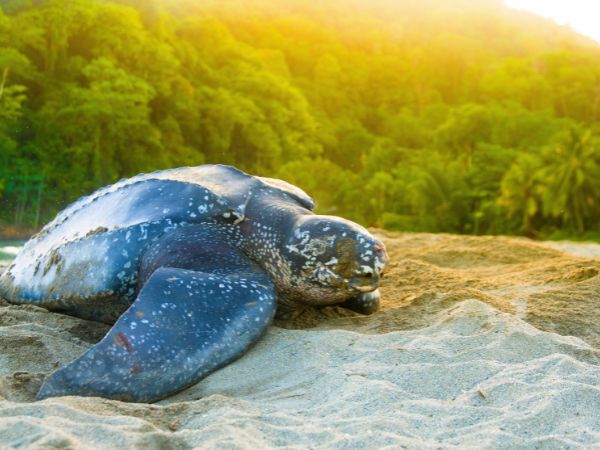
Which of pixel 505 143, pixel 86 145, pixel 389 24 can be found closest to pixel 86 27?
pixel 86 145

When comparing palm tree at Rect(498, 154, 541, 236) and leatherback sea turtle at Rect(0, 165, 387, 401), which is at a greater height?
leatherback sea turtle at Rect(0, 165, 387, 401)

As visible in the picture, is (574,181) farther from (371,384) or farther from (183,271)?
(371,384)

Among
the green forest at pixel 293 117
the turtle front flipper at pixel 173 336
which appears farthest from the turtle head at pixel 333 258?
the green forest at pixel 293 117

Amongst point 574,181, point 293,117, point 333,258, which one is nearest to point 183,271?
point 333,258

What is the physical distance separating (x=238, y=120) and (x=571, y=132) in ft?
47.6

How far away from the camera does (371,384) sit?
225 centimetres

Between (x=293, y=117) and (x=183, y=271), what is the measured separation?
109ft

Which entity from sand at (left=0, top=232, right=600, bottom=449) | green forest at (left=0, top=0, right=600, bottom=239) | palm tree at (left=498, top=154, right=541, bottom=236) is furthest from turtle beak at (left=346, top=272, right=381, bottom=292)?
palm tree at (left=498, top=154, right=541, bottom=236)

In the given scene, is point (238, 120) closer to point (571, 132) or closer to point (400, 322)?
point (571, 132)

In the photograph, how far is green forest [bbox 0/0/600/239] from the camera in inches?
973

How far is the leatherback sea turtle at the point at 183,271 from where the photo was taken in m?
2.37

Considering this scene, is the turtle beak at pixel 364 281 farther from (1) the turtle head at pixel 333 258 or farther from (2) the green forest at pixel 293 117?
(2) the green forest at pixel 293 117

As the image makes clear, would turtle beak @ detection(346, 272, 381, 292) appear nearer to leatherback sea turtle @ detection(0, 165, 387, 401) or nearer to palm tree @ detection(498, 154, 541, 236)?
leatherback sea turtle @ detection(0, 165, 387, 401)

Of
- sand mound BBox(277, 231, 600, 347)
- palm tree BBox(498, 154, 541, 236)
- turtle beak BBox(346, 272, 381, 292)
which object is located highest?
turtle beak BBox(346, 272, 381, 292)
